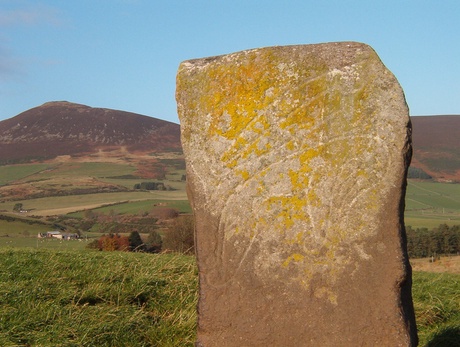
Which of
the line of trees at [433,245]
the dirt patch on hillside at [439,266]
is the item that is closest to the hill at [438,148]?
the line of trees at [433,245]

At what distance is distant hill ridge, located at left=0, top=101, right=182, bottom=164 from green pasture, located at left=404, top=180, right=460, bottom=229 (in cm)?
4488

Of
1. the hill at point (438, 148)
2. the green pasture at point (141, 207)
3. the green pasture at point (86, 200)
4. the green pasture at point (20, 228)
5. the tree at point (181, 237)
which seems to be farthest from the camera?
the hill at point (438, 148)

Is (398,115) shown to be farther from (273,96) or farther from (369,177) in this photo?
(273,96)

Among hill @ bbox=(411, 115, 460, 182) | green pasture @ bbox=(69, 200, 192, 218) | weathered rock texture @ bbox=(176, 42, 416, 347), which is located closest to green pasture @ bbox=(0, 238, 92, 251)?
weathered rock texture @ bbox=(176, 42, 416, 347)

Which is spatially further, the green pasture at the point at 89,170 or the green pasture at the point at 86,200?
the green pasture at the point at 89,170

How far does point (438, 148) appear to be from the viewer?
6981cm

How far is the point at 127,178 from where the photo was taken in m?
68.2

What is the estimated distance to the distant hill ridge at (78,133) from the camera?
90188mm

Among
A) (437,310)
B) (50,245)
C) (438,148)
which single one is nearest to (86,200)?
(438,148)

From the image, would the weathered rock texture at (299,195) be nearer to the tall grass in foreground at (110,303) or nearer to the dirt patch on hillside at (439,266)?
the tall grass in foreground at (110,303)

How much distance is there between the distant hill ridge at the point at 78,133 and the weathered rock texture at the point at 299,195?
83.8m

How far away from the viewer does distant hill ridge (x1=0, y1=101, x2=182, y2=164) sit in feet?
296

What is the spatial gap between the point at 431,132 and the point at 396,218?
→ 77.9 meters

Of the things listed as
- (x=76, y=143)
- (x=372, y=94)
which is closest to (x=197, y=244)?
(x=372, y=94)
